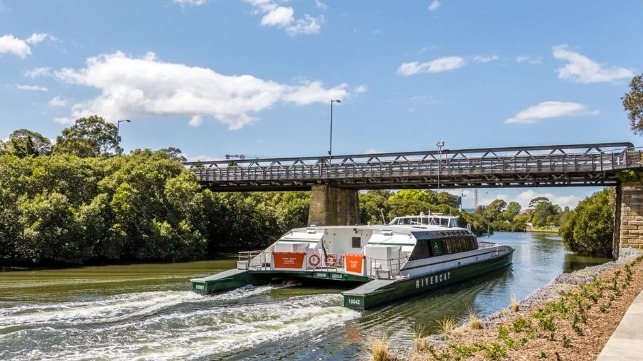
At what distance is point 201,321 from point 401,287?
9.28 metres

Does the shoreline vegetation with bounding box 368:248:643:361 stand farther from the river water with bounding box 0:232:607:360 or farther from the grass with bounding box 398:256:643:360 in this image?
the river water with bounding box 0:232:607:360

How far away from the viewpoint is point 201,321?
17.4 meters

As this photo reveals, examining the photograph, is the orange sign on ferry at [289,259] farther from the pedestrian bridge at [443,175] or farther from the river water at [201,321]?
the pedestrian bridge at [443,175]

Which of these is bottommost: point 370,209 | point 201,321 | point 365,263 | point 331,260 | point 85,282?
point 85,282

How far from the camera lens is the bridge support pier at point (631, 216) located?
127ft

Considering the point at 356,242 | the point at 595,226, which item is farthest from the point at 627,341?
the point at 595,226

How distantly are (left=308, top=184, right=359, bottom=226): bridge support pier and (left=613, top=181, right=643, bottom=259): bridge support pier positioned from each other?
24456 mm

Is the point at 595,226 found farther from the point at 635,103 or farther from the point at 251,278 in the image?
the point at 251,278

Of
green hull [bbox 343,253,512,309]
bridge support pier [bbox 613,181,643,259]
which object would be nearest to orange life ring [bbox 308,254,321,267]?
green hull [bbox 343,253,512,309]

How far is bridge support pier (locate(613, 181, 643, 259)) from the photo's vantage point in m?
Answer: 38.7

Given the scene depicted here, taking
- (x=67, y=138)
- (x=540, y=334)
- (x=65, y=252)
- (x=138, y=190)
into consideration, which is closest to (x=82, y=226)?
(x=65, y=252)

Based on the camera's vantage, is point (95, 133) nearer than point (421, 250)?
No

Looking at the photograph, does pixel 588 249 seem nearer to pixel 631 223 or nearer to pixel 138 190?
pixel 631 223

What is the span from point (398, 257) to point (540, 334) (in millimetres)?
12493
